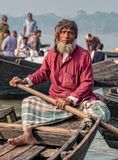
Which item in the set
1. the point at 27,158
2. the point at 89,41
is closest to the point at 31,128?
the point at 27,158

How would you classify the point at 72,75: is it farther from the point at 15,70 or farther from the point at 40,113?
the point at 15,70

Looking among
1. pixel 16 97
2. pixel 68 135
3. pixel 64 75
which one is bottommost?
pixel 16 97

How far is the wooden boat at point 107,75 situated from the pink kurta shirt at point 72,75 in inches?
353

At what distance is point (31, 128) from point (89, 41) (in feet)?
22.8

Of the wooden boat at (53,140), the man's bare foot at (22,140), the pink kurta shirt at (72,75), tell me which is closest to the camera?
the wooden boat at (53,140)

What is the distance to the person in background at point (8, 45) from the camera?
16578 millimetres

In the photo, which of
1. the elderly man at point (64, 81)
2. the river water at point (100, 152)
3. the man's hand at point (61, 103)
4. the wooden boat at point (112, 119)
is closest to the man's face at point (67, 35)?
the elderly man at point (64, 81)

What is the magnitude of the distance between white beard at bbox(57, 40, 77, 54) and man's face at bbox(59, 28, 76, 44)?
0.13 feet

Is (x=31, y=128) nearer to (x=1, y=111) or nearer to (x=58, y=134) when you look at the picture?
(x=58, y=134)

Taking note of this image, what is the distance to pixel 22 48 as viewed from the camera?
56.7 feet

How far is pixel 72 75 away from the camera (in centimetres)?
690

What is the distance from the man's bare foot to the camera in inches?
244

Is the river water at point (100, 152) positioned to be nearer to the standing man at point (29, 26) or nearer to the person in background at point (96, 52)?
the person in background at point (96, 52)

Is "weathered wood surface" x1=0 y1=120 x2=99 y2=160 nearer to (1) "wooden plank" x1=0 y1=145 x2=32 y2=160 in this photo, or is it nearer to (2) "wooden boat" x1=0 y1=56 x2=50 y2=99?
(1) "wooden plank" x1=0 y1=145 x2=32 y2=160
